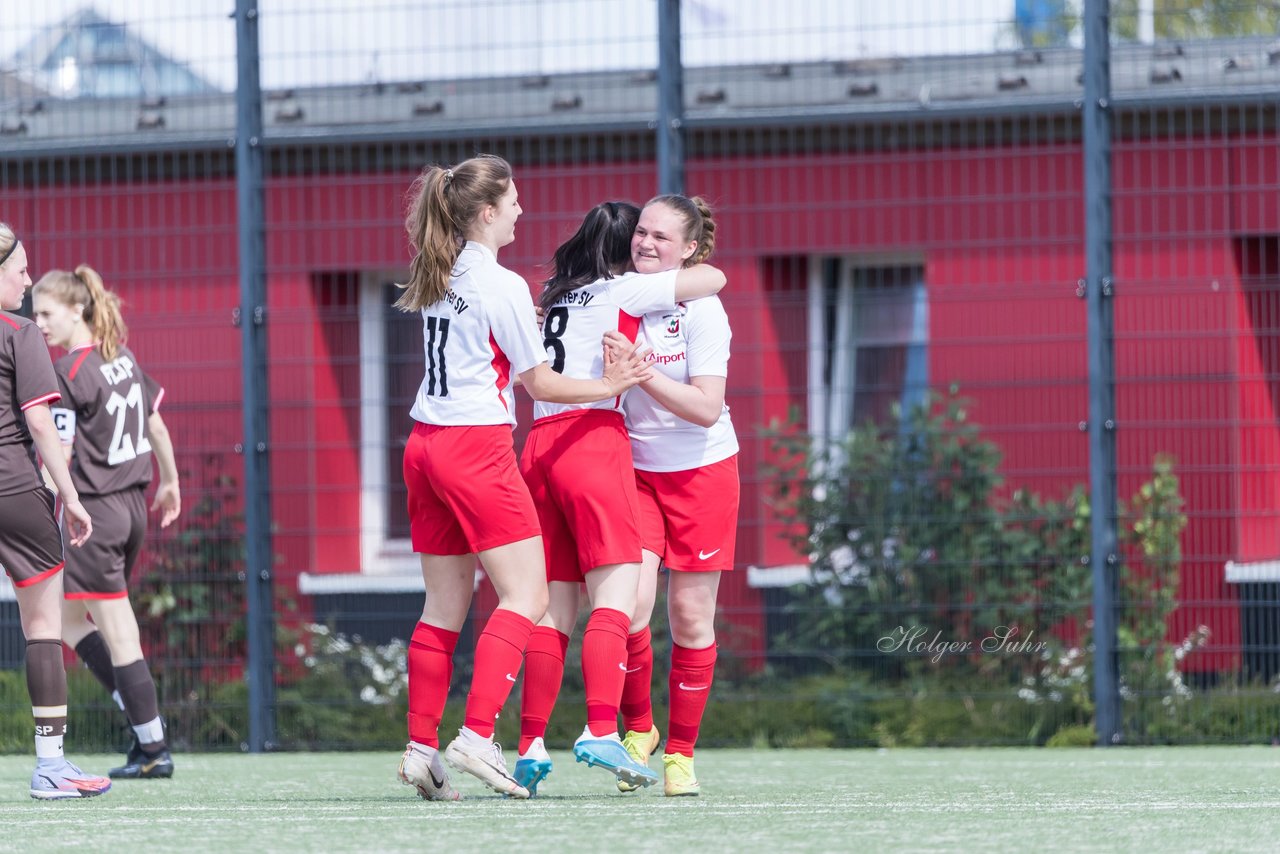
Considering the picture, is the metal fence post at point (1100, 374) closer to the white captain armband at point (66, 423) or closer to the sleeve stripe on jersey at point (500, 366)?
the sleeve stripe on jersey at point (500, 366)

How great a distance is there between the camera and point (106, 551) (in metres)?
6.46

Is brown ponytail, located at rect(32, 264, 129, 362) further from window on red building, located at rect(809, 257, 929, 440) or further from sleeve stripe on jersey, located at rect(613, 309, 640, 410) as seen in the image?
window on red building, located at rect(809, 257, 929, 440)

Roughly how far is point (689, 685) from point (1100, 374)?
3.21 meters

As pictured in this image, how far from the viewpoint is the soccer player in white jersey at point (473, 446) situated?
4.77m

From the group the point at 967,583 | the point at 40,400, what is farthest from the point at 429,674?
the point at 967,583

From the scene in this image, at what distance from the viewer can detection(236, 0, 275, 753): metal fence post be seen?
829cm

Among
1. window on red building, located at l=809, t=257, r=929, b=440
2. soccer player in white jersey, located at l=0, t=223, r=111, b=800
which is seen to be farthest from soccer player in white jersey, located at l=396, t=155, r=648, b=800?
window on red building, located at l=809, t=257, r=929, b=440

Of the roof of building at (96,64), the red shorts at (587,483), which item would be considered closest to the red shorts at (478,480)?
the red shorts at (587,483)

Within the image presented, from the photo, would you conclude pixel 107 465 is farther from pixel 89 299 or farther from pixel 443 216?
pixel 443 216

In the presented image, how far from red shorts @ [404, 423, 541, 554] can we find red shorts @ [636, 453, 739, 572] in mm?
444

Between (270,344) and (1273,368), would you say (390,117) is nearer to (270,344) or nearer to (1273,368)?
(270,344)

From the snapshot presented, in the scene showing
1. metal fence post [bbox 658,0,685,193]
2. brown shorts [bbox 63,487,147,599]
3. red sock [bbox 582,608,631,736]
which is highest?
metal fence post [bbox 658,0,685,193]

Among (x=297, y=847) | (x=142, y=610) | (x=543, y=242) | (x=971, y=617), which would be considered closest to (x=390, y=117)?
(x=543, y=242)

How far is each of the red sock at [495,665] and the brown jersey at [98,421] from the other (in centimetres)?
222
